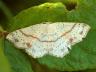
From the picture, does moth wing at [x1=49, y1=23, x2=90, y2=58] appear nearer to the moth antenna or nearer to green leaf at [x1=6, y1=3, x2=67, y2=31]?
green leaf at [x1=6, y1=3, x2=67, y2=31]

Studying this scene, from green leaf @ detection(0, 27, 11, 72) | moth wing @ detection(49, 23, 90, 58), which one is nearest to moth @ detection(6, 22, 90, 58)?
moth wing @ detection(49, 23, 90, 58)

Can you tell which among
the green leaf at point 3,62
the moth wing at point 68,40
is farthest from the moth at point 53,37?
the green leaf at point 3,62

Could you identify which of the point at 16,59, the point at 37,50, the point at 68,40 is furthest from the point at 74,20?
the point at 16,59

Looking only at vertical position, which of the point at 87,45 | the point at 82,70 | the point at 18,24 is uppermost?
the point at 18,24

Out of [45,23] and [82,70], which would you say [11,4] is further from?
[82,70]

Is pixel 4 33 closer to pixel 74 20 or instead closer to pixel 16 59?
pixel 16 59

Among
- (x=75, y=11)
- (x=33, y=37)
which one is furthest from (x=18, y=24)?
(x=75, y=11)
